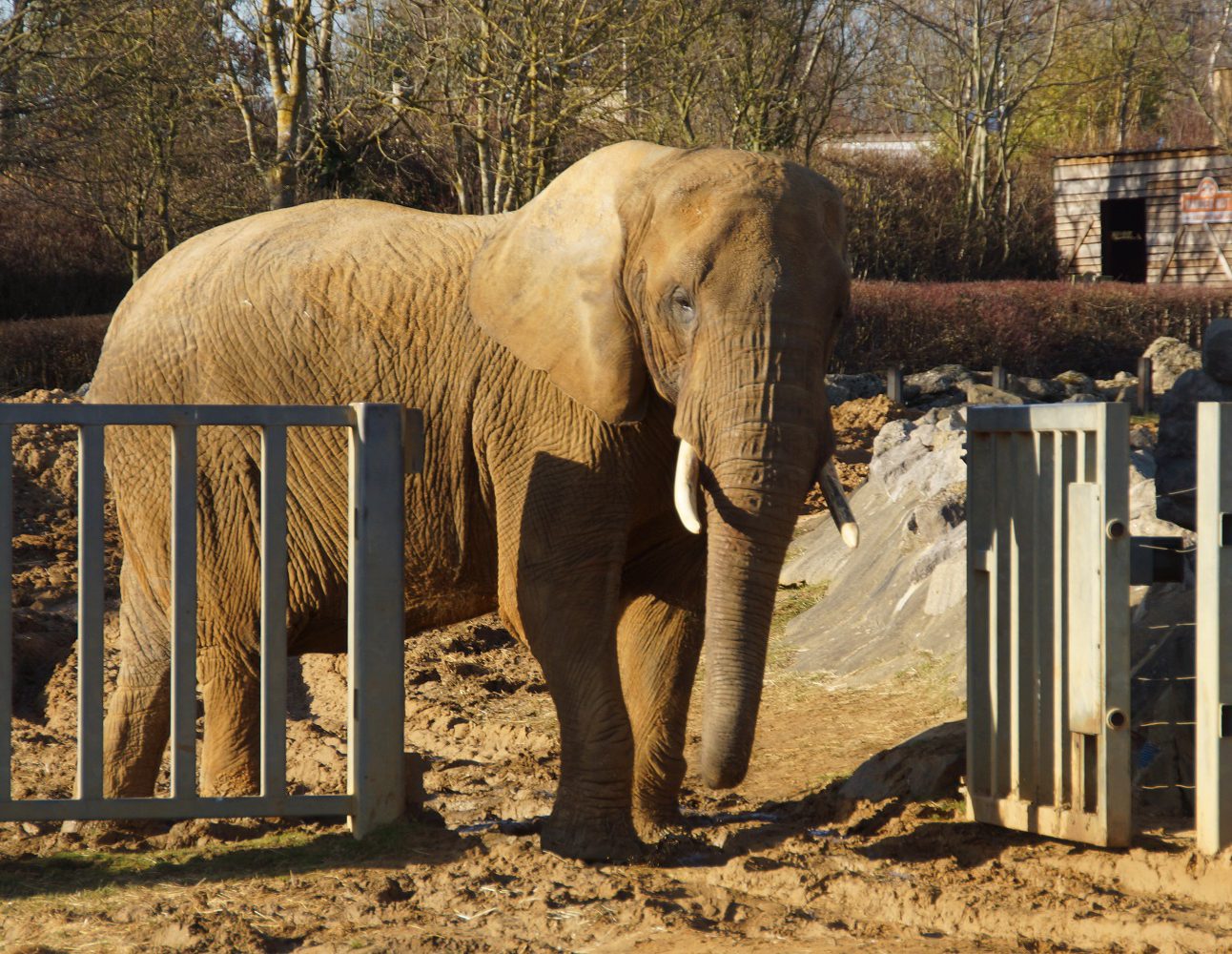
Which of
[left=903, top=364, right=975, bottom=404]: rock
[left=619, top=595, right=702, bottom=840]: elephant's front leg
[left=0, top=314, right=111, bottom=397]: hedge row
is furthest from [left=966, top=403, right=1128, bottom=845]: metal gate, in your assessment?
[left=903, top=364, right=975, bottom=404]: rock

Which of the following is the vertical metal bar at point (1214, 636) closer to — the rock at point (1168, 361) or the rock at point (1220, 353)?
the rock at point (1220, 353)

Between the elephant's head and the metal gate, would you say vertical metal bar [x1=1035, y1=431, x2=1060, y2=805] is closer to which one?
the metal gate

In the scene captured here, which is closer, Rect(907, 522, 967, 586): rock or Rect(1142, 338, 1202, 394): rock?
Rect(907, 522, 967, 586): rock

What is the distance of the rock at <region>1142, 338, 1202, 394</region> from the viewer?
23.6m

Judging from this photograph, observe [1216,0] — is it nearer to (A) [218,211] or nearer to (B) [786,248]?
(A) [218,211]

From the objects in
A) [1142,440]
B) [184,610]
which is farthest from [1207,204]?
[184,610]

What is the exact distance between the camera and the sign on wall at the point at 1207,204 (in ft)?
116

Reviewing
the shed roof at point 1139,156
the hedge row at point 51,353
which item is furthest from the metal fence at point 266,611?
the shed roof at point 1139,156

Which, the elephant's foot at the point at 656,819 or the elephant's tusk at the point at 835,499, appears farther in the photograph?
the elephant's foot at the point at 656,819

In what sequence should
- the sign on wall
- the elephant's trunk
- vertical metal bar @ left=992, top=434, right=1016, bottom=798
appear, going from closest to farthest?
the elephant's trunk → vertical metal bar @ left=992, top=434, right=1016, bottom=798 → the sign on wall

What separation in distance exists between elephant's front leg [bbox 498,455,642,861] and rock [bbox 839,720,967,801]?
1247 millimetres

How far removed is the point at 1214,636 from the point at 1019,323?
78.2 ft

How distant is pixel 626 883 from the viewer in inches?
184

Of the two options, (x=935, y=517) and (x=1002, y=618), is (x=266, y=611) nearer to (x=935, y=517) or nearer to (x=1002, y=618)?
(x=1002, y=618)
